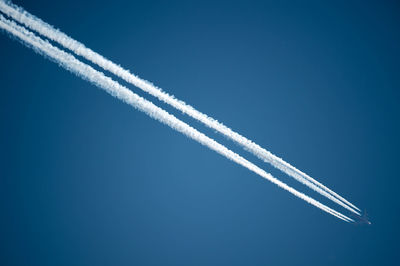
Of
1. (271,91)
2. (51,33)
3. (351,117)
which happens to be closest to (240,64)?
(271,91)

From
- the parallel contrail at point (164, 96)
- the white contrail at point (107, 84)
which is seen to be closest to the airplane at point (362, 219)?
the parallel contrail at point (164, 96)

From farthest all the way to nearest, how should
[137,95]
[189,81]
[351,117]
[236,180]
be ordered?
[351,117] → [236,180] → [189,81] → [137,95]

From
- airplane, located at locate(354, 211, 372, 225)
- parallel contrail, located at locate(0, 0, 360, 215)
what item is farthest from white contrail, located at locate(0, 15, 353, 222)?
airplane, located at locate(354, 211, 372, 225)

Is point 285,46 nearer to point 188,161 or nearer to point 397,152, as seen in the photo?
point 188,161

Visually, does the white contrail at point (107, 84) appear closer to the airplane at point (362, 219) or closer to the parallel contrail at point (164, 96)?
the parallel contrail at point (164, 96)

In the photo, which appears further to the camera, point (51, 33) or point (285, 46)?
point (285, 46)

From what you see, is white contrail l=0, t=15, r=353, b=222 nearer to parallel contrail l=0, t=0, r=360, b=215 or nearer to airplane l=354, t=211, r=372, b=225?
parallel contrail l=0, t=0, r=360, b=215
